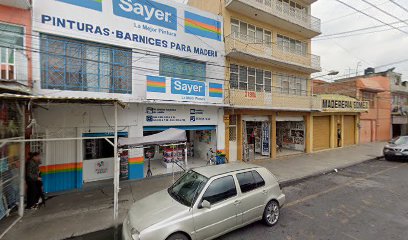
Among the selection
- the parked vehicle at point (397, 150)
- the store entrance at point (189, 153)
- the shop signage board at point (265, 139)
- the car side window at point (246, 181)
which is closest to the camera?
the car side window at point (246, 181)

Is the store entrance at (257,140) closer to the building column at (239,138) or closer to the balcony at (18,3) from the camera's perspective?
the building column at (239,138)

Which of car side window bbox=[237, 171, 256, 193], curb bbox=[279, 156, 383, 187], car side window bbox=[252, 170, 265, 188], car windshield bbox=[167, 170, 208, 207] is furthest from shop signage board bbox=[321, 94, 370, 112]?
car windshield bbox=[167, 170, 208, 207]

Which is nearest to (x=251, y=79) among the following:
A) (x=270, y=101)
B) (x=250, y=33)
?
(x=270, y=101)

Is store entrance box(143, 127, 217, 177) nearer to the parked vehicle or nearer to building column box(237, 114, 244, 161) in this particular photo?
building column box(237, 114, 244, 161)

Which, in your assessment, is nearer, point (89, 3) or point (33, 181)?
point (33, 181)

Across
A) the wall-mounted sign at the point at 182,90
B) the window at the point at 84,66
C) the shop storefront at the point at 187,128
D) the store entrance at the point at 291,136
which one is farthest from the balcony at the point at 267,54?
the window at the point at 84,66

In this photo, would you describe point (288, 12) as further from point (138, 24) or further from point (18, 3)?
point (18, 3)

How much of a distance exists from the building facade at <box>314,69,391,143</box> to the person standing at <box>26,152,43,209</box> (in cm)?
2647

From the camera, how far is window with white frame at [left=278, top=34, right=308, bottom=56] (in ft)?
47.7

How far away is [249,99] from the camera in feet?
38.7

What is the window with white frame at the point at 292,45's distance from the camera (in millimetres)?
14532

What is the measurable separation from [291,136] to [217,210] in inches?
591

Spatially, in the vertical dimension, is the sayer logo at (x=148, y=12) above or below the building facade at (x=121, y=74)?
above

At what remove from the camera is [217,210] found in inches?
168
